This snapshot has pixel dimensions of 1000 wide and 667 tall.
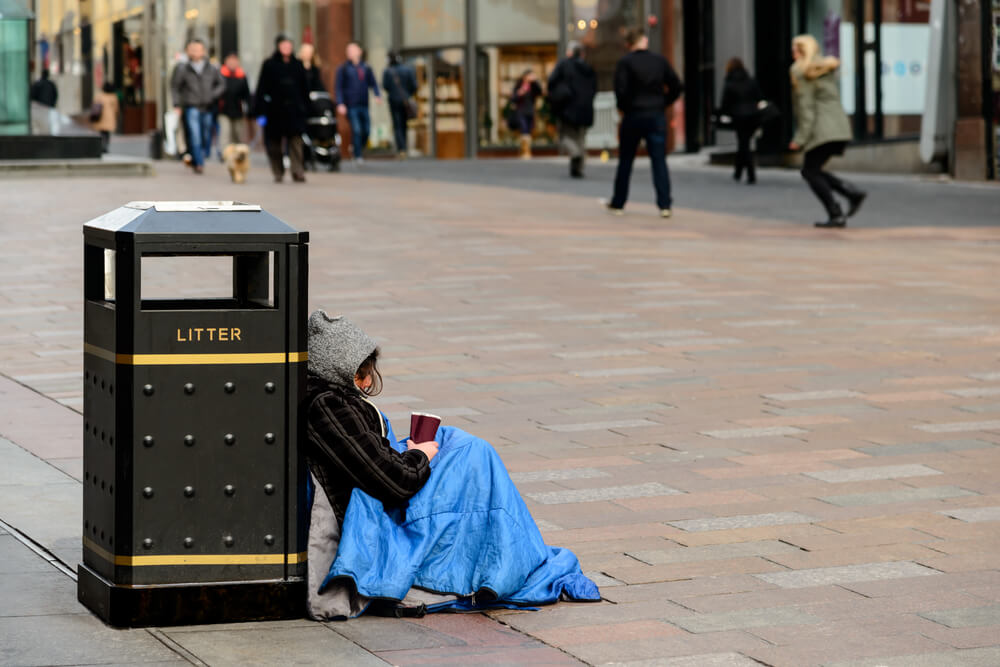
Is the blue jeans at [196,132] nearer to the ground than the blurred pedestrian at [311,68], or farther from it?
nearer to the ground

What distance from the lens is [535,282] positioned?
11.3m

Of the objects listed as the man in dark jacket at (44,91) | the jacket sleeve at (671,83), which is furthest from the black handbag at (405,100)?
the jacket sleeve at (671,83)

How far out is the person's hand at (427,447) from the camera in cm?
Answer: 434

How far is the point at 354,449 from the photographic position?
421 centimetres

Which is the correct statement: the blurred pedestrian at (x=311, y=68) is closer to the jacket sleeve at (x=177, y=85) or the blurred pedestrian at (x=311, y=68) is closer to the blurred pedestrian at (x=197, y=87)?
the blurred pedestrian at (x=197, y=87)

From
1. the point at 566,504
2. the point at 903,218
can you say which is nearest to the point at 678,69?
the point at 903,218

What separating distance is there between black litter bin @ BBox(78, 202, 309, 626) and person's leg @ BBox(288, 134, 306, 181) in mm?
17178

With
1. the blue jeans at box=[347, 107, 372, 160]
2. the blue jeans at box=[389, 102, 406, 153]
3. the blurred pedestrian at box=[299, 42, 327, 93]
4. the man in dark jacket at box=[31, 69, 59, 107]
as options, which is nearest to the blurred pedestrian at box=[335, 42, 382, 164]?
the blue jeans at box=[347, 107, 372, 160]

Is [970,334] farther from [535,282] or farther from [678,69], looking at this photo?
[678,69]

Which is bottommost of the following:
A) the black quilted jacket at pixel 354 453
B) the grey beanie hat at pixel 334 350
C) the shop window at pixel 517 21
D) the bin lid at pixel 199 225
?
the black quilted jacket at pixel 354 453

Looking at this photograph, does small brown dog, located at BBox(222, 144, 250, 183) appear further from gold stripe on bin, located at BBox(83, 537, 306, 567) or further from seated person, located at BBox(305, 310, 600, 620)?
gold stripe on bin, located at BBox(83, 537, 306, 567)

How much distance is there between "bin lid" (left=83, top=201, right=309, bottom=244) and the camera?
397 centimetres

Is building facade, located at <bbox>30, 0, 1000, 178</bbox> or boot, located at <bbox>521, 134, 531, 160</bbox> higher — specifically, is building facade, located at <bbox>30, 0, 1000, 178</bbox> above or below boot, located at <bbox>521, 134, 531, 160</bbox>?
above

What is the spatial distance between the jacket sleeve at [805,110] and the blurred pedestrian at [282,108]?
24.1 ft
